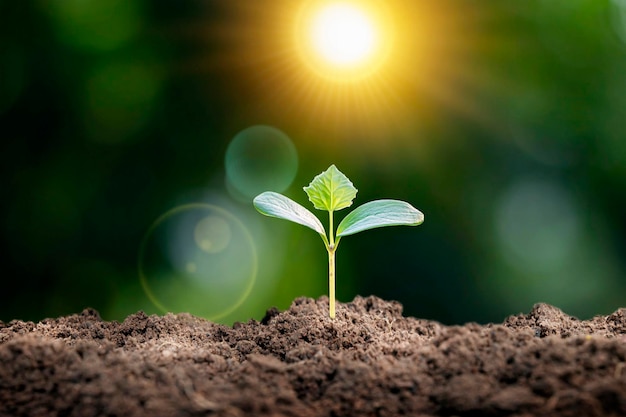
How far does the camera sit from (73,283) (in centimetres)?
171

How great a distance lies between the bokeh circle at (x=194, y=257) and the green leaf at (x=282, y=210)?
1.05ft

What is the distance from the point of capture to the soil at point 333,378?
2.86ft

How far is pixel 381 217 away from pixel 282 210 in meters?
0.24

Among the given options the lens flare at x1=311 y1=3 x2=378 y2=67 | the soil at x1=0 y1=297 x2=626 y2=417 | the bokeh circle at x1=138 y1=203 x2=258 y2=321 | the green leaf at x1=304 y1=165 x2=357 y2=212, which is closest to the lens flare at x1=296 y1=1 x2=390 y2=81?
the lens flare at x1=311 y1=3 x2=378 y2=67

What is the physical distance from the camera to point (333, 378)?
3.32ft

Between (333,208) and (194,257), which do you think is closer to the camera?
(333,208)

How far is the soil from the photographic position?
87 centimetres

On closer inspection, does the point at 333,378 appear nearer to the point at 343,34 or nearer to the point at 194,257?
the point at 194,257

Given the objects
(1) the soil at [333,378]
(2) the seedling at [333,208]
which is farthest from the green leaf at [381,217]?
(1) the soil at [333,378]

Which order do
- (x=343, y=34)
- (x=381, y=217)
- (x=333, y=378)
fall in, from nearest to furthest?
(x=333, y=378) < (x=381, y=217) < (x=343, y=34)

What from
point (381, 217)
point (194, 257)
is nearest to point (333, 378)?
point (381, 217)

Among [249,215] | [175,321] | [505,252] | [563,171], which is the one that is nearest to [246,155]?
[249,215]

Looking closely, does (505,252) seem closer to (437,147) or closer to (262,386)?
(437,147)

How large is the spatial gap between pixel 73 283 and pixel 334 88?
994mm
